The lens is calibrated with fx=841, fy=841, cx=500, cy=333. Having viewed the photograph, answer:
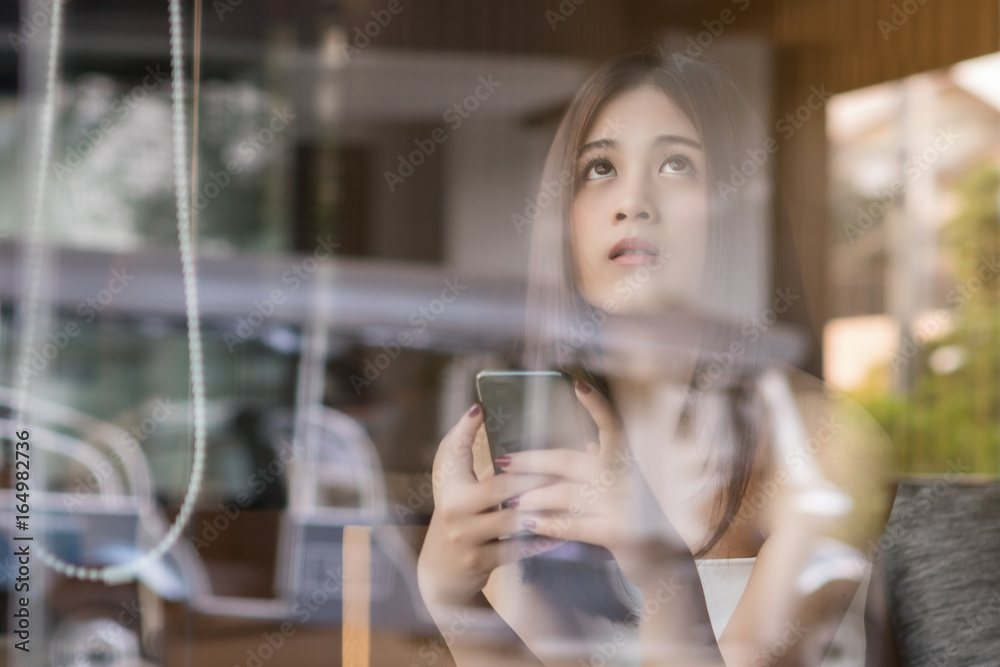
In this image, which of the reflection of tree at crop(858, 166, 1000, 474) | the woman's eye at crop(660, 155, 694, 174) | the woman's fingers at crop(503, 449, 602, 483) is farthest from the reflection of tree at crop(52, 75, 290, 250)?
the reflection of tree at crop(858, 166, 1000, 474)

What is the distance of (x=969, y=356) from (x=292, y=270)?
1.72 m

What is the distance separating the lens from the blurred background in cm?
128

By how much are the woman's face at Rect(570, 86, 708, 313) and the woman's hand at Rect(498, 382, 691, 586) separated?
0.18m

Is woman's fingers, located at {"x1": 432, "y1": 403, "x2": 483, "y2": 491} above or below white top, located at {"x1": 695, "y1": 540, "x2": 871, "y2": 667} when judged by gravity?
above

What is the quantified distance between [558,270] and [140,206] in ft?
2.30

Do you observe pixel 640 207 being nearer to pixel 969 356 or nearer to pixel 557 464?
pixel 557 464

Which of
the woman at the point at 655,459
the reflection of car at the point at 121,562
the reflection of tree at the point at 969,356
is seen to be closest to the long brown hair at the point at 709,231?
the woman at the point at 655,459

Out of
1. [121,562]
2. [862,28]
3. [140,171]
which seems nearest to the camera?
[121,562]

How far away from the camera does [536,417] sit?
50.9 inches

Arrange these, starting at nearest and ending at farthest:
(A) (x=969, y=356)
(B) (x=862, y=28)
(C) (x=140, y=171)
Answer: (C) (x=140, y=171)
(B) (x=862, y=28)
(A) (x=969, y=356)

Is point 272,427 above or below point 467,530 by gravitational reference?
above

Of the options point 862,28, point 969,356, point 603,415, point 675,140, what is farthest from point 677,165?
point 969,356

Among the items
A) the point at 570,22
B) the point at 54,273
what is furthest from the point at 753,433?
the point at 54,273

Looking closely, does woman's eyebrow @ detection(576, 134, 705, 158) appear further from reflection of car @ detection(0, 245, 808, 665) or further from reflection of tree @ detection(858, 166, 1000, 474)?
reflection of tree @ detection(858, 166, 1000, 474)
